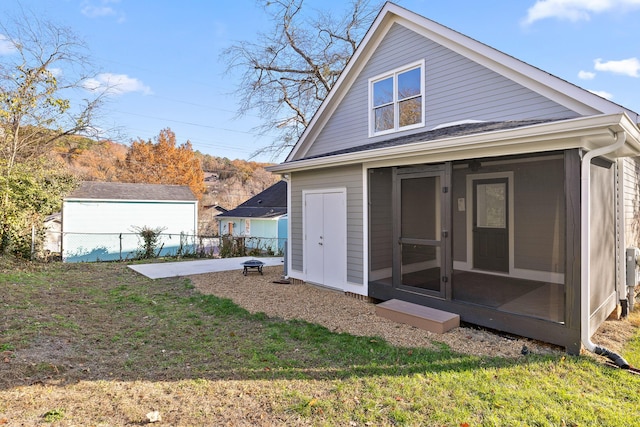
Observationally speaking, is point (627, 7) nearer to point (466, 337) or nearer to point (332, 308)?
point (466, 337)

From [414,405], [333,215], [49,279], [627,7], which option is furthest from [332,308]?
[627,7]

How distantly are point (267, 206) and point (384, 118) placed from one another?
1666cm

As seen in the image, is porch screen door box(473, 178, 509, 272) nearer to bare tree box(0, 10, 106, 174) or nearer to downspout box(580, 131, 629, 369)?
downspout box(580, 131, 629, 369)

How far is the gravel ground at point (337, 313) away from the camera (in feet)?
14.1

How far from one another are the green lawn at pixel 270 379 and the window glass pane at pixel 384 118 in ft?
15.1

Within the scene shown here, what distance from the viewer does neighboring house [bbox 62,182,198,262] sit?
57.1 ft

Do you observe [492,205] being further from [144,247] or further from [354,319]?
[144,247]

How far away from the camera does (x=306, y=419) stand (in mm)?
2709

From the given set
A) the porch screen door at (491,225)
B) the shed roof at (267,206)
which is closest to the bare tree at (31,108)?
the shed roof at (267,206)

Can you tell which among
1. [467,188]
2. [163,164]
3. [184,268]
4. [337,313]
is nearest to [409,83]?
[467,188]

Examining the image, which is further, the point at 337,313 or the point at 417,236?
the point at 417,236

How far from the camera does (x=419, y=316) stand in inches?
196

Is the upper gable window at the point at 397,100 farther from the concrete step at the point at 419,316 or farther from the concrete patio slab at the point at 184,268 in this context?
the concrete patio slab at the point at 184,268

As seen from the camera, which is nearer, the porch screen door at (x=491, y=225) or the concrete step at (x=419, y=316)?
the concrete step at (x=419, y=316)
